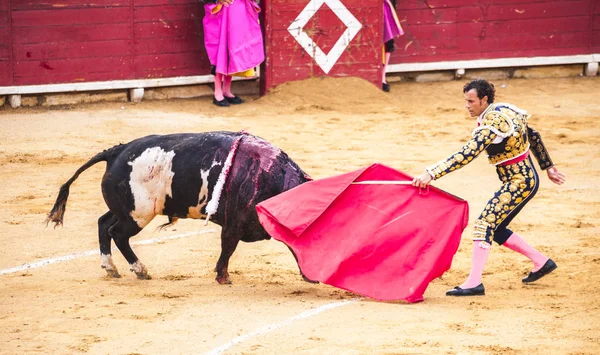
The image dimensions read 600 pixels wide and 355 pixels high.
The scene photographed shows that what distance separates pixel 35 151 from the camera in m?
9.74

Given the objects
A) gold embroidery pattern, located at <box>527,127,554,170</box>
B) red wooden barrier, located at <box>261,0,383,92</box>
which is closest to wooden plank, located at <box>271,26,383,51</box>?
red wooden barrier, located at <box>261,0,383,92</box>

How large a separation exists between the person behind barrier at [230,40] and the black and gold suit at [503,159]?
6659mm

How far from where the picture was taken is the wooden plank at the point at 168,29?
39.4ft

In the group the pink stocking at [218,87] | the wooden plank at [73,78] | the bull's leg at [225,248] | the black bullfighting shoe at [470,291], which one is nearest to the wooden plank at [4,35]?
the wooden plank at [73,78]

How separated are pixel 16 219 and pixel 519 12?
837cm

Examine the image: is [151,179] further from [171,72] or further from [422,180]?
[171,72]

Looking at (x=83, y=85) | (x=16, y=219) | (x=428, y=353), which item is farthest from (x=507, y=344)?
(x=83, y=85)

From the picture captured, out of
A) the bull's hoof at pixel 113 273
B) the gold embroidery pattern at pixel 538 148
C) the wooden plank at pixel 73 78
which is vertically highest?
the gold embroidery pattern at pixel 538 148

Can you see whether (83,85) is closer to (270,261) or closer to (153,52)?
(153,52)

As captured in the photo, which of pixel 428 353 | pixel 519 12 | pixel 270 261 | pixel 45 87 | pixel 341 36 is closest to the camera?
pixel 428 353

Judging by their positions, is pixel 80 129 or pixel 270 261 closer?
pixel 270 261

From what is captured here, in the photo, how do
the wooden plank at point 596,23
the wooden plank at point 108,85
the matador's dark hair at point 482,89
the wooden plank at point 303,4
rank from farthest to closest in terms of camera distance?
1. the wooden plank at point 596,23
2. the wooden plank at point 303,4
3. the wooden plank at point 108,85
4. the matador's dark hair at point 482,89

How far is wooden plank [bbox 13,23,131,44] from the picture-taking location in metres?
11.5

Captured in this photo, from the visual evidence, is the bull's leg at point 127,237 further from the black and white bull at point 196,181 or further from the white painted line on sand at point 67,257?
the white painted line on sand at point 67,257
